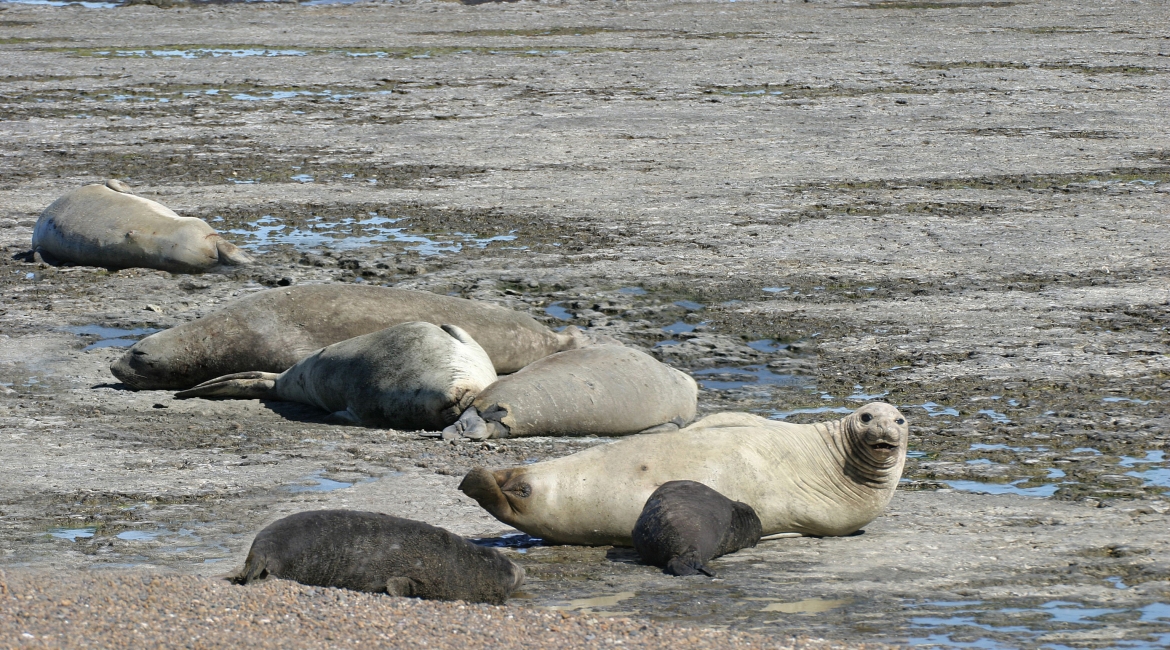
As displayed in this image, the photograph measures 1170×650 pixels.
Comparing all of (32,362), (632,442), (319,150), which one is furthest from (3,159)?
(632,442)

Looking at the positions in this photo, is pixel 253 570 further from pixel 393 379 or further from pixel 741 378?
pixel 741 378

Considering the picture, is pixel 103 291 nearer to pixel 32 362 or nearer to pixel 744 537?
pixel 32 362

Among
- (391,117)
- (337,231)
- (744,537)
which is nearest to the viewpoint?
(744,537)

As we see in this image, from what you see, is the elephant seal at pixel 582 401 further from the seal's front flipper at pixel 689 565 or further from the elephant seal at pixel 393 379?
the seal's front flipper at pixel 689 565

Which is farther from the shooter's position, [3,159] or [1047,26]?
[1047,26]

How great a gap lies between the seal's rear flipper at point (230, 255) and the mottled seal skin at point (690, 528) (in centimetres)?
537

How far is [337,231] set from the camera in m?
11.1

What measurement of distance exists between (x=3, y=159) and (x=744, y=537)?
1069cm

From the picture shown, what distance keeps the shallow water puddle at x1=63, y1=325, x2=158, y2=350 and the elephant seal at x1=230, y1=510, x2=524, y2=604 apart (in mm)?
4152

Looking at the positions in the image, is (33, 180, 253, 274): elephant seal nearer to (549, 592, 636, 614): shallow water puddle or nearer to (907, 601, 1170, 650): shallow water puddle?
(549, 592, 636, 614): shallow water puddle

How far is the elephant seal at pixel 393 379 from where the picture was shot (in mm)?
6918

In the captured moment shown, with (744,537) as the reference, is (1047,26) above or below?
above

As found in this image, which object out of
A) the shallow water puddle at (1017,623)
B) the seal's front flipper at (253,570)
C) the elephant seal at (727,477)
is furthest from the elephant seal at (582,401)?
the shallow water puddle at (1017,623)

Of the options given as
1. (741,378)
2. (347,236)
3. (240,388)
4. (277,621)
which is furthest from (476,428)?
(347,236)
